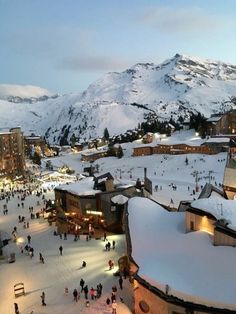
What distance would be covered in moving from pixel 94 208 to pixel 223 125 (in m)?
92.9

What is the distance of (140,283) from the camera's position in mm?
21859

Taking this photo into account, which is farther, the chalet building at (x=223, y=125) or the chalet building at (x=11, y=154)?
the chalet building at (x=223, y=125)

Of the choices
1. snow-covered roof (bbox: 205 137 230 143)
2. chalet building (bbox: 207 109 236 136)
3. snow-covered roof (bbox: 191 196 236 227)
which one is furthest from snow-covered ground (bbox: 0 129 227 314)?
chalet building (bbox: 207 109 236 136)

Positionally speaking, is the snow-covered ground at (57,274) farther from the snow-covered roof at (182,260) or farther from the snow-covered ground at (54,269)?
the snow-covered roof at (182,260)

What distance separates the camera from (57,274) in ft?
104

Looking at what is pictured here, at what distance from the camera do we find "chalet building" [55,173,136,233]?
44.7m

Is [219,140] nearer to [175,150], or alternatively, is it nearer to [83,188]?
[175,150]

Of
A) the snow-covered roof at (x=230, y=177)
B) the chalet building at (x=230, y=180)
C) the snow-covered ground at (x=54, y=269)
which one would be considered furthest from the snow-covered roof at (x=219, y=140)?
the snow-covered roof at (x=230, y=177)

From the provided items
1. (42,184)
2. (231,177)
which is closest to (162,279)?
(231,177)

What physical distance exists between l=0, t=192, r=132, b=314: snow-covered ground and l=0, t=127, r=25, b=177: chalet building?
78.6 metres

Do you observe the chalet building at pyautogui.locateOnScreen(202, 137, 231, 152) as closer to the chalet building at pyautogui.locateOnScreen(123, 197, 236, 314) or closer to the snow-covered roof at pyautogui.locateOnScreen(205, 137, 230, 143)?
the snow-covered roof at pyautogui.locateOnScreen(205, 137, 230, 143)

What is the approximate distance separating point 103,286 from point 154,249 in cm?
579

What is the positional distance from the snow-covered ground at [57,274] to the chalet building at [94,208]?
2.59 meters

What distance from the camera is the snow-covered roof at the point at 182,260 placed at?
778 inches
